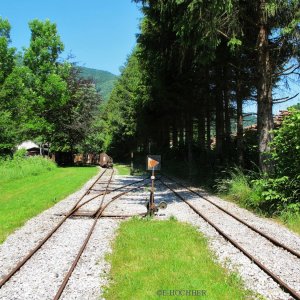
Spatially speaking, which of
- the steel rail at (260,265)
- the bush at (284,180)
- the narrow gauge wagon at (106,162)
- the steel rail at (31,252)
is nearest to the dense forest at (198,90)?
the bush at (284,180)

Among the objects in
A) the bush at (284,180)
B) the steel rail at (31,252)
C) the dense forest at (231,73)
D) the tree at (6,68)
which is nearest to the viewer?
the steel rail at (31,252)

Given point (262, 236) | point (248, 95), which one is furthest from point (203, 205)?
point (248, 95)

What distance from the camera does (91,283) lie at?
7328mm

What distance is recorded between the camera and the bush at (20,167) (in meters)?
30.1

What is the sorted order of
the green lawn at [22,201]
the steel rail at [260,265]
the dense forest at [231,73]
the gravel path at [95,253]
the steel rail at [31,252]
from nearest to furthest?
the steel rail at [260,265] → the gravel path at [95,253] → the steel rail at [31,252] → the green lawn at [22,201] → the dense forest at [231,73]

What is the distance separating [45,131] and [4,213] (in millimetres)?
35858

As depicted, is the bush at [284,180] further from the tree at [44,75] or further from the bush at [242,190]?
the tree at [44,75]

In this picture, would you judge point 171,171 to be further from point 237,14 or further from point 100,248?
point 100,248

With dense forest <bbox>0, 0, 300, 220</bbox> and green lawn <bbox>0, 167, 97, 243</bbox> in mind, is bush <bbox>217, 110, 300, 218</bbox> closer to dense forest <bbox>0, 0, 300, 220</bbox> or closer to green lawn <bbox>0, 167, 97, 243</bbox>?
dense forest <bbox>0, 0, 300, 220</bbox>

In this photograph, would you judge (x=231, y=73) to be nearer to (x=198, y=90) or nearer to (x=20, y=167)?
(x=198, y=90)

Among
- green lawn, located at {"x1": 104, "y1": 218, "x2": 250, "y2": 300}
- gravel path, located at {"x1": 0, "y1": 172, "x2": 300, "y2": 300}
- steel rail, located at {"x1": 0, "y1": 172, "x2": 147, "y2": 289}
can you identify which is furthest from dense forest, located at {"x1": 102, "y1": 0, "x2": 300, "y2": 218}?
steel rail, located at {"x1": 0, "y1": 172, "x2": 147, "y2": 289}

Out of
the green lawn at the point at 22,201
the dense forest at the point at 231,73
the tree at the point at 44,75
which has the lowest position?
the green lawn at the point at 22,201

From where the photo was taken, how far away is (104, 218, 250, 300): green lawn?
6.81 meters

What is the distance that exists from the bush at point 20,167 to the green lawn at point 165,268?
66.1 ft
